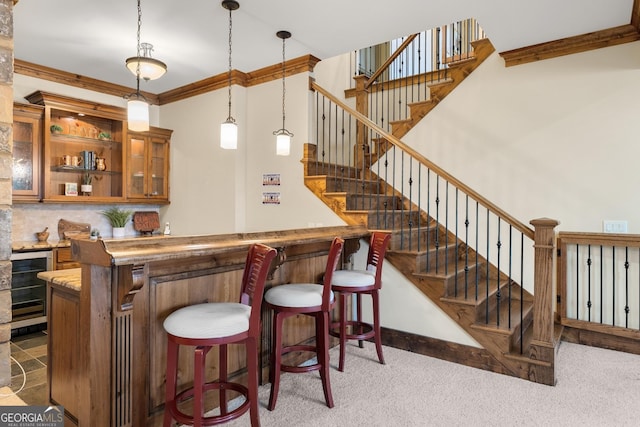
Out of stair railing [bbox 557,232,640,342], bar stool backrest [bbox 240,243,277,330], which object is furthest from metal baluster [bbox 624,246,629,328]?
bar stool backrest [bbox 240,243,277,330]

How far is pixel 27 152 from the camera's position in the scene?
4.09 metres

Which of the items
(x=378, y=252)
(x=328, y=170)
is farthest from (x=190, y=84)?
(x=378, y=252)

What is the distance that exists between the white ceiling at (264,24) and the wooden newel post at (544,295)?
177cm

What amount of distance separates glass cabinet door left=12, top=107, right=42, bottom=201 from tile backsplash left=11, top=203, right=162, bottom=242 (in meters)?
0.30

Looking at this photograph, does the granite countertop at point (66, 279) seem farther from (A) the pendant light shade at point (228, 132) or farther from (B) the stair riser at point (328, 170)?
(B) the stair riser at point (328, 170)

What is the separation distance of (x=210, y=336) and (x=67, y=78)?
4.42 meters

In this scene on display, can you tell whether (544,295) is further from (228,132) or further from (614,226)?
(228,132)

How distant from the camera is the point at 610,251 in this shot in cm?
340

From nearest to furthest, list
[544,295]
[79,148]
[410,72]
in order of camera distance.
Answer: [544,295], [79,148], [410,72]

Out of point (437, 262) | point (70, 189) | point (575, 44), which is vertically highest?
point (575, 44)

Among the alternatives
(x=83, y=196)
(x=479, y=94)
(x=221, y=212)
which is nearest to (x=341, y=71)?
(x=479, y=94)

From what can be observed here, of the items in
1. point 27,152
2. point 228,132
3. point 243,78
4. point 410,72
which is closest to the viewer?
point 228,132

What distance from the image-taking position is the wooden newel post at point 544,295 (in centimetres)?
265

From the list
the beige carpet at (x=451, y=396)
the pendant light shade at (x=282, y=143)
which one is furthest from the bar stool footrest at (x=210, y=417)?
the pendant light shade at (x=282, y=143)
